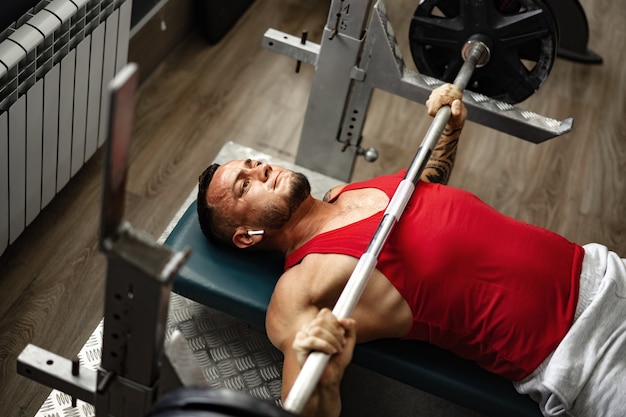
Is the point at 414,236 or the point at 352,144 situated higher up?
the point at 414,236

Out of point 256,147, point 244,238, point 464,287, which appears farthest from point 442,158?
point 256,147

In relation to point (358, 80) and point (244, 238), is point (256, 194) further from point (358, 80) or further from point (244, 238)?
point (358, 80)

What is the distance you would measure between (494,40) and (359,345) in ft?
3.51

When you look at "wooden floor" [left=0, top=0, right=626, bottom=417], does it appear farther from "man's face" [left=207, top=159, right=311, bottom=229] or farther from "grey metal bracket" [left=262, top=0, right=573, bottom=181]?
"man's face" [left=207, top=159, right=311, bottom=229]

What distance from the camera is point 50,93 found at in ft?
7.20

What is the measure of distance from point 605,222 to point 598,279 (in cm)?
114

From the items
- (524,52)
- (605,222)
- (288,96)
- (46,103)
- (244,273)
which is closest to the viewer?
(244,273)

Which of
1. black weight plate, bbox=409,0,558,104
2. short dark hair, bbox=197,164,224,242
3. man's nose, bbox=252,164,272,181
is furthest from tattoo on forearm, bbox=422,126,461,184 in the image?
short dark hair, bbox=197,164,224,242

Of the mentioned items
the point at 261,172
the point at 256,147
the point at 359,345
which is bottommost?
the point at 256,147

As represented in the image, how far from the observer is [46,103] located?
220 cm

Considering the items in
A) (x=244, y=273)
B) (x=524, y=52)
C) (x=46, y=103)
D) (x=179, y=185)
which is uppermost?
(x=524, y=52)

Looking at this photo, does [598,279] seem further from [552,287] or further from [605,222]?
[605,222]

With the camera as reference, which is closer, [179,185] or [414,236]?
[414,236]

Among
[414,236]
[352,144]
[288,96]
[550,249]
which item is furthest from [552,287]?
[288,96]
